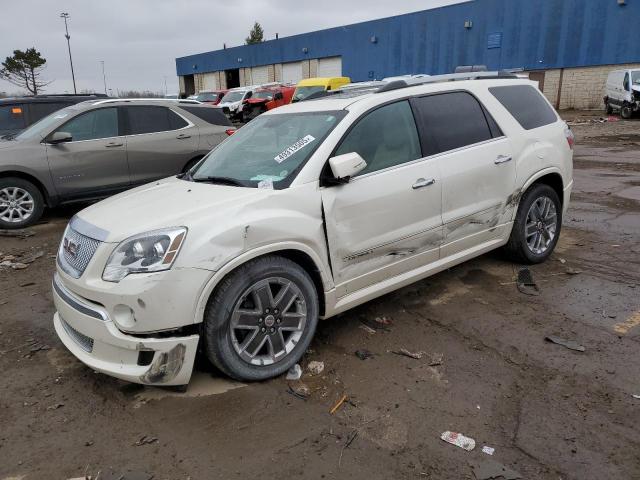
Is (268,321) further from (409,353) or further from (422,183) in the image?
(422,183)

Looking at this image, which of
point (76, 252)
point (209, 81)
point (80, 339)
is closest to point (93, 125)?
point (76, 252)

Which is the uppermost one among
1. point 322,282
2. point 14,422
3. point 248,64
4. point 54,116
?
point 248,64

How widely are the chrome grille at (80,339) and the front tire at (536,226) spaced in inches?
148

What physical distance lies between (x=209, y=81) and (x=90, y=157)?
177 ft

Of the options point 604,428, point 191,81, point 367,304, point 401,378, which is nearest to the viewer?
point 604,428

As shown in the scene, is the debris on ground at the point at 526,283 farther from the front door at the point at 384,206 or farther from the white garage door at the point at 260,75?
the white garage door at the point at 260,75

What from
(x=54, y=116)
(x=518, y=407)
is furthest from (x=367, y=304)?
(x=54, y=116)

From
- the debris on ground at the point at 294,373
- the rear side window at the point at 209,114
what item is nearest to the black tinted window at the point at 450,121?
the debris on ground at the point at 294,373

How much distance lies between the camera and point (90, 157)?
294 inches

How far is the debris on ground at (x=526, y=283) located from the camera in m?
4.49

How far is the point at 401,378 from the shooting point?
10.6 ft

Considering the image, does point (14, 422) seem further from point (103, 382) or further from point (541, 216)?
point (541, 216)

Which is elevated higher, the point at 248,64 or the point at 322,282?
the point at 248,64

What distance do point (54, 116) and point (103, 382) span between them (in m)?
5.77
